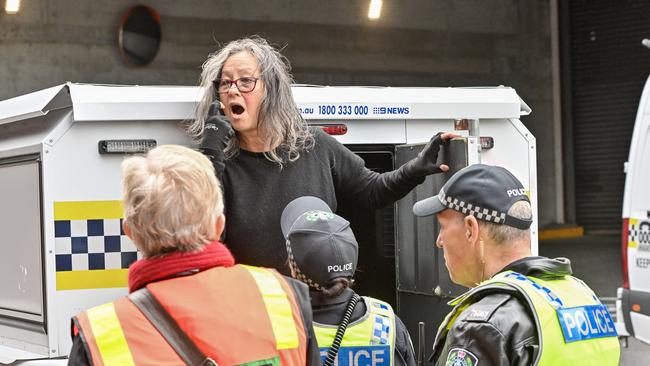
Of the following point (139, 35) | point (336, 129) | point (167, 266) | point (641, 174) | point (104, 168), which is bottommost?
point (167, 266)

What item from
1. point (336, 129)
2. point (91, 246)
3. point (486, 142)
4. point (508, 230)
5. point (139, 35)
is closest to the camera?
point (508, 230)

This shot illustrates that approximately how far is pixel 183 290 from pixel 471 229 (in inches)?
31.7

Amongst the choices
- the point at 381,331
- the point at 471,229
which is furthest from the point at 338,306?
the point at 471,229

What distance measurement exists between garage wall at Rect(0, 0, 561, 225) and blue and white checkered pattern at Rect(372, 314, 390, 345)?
1207 cm

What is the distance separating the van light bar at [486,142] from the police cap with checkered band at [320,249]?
6.73ft

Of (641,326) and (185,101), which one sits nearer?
(185,101)

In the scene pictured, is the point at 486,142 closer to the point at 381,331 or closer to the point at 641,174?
the point at 381,331

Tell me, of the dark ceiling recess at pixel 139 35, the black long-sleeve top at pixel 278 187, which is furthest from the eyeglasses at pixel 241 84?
the dark ceiling recess at pixel 139 35

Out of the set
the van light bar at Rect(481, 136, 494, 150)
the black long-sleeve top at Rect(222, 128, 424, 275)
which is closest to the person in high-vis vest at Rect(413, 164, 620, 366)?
the black long-sleeve top at Rect(222, 128, 424, 275)

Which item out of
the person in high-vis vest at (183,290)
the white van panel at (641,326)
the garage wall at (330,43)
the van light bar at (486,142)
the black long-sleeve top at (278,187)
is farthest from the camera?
the garage wall at (330,43)

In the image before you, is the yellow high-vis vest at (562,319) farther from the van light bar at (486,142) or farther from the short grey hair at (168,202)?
the van light bar at (486,142)

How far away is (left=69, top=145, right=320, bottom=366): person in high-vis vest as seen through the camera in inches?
80.4

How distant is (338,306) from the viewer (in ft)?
10.1

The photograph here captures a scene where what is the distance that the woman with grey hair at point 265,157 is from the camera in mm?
3873
